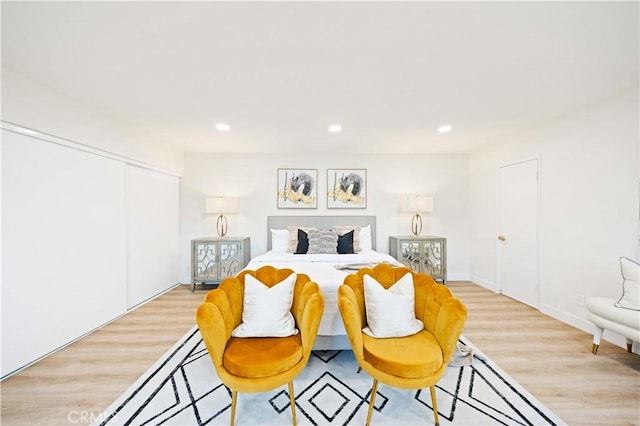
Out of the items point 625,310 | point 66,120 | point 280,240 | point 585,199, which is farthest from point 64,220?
point 585,199


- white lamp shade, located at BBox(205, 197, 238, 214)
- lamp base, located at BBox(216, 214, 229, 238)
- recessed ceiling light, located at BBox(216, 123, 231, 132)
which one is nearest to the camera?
recessed ceiling light, located at BBox(216, 123, 231, 132)

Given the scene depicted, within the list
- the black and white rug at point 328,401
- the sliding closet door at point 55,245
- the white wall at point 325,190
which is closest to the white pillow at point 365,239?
the white wall at point 325,190

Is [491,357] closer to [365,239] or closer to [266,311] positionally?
[266,311]

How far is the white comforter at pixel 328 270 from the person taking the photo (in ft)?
7.35

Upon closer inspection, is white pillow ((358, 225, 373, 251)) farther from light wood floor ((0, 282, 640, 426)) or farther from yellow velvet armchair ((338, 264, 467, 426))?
yellow velvet armchair ((338, 264, 467, 426))

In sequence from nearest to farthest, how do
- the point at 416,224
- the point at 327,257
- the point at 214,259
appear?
the point at 327,257
the point at 214,259
the point at 416,224

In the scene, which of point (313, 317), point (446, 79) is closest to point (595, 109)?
point (446, 79)

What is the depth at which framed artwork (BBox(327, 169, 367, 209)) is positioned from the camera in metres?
4.68

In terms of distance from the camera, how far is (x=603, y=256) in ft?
8.53

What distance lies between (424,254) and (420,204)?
2.90ft

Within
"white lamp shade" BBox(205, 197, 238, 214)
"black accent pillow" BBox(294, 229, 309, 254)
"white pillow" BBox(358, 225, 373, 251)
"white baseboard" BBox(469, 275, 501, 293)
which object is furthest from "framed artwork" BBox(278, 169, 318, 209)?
"white baseboard" BBox(469, 275, 501, 293)

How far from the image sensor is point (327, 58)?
1.84m

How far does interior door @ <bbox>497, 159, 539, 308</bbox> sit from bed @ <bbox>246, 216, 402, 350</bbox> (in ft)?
6.25

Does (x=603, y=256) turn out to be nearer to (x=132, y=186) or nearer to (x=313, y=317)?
(x=313, y=317)
